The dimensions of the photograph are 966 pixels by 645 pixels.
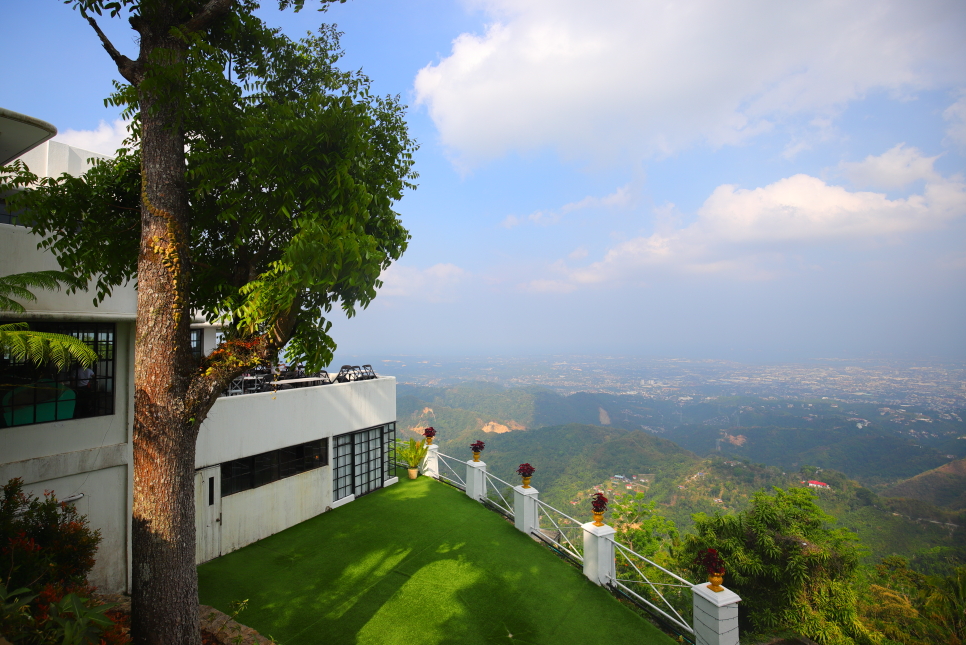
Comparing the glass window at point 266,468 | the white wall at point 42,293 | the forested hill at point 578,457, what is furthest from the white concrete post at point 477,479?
the forested hill at point 578,457

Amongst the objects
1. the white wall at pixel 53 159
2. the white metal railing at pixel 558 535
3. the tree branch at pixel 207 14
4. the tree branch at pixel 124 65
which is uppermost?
the white wall at pixel 53 159

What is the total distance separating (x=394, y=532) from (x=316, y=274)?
6.83m

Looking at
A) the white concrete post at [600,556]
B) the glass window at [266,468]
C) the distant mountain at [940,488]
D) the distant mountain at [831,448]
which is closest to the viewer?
the white concrete post at [600,556]

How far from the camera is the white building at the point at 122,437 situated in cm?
571

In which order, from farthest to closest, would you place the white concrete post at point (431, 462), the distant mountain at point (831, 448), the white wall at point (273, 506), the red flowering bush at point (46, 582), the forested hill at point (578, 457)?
the distant mountain at point (831, 448) → the forested hill at point (578, 457) → the white concrete post at point (431, 462) → the white wall at point (273, 506) → the red flowering bush at point (46, 582)

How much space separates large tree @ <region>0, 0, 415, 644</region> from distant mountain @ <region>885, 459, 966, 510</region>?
132 ft

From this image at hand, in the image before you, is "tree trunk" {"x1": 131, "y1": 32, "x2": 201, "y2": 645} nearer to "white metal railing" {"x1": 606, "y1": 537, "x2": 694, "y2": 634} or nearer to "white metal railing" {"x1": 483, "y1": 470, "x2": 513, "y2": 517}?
"white metal railing" {"x1": 606, "y1": 537, "x2": 694, "y2": 634}

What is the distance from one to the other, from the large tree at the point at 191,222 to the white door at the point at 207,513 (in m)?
3.71

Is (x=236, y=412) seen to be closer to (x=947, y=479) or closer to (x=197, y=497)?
Result: (x=197, y=497)

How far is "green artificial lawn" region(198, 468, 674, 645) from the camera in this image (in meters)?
5.71

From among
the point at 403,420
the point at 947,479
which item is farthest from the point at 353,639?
the point at 403,420

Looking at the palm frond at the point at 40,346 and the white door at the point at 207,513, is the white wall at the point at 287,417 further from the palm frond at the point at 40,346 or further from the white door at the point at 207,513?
the palm frond at the point at 40,346

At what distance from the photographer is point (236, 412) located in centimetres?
791

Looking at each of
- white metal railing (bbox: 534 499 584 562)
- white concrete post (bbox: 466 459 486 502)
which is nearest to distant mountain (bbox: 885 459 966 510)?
white metal railing (bbox: 534 499 584 562)
